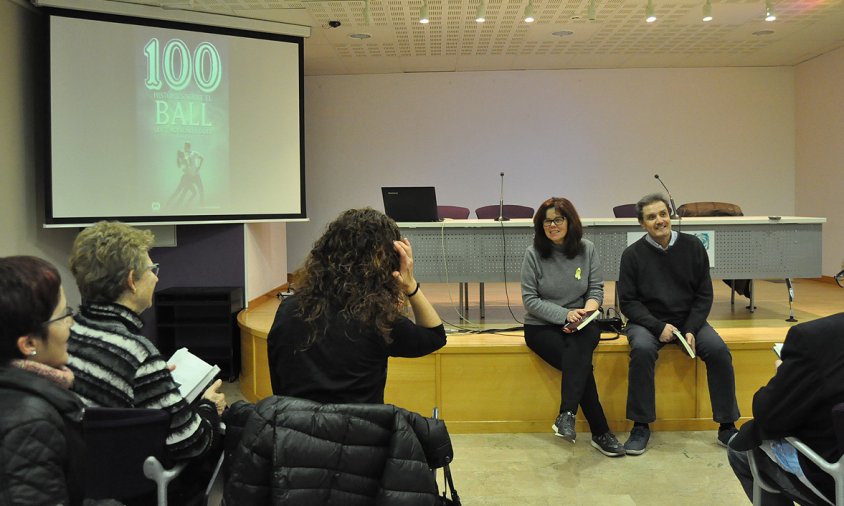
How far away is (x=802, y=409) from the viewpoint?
163 cm

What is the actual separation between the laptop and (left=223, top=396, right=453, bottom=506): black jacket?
302cm

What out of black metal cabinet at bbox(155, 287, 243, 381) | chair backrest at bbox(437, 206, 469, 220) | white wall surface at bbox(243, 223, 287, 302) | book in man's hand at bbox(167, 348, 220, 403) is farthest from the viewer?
chair backrest at bbox(437, 206, 469, 220)

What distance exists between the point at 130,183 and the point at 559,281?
328 centimetres

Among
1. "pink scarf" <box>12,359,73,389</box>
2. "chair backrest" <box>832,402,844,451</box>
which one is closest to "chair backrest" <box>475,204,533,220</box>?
"chair backrest" <box>832,402,844,451</box>

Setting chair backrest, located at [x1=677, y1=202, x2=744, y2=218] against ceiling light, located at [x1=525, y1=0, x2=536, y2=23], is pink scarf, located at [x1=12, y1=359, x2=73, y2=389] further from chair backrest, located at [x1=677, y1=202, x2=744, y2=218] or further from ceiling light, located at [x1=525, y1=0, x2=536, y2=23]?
ceiling light, located at [x1=525, y1=0, x2=536, y2=23]

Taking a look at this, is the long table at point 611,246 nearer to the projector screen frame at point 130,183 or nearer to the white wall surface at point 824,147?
the projector screen frame at point 130,183

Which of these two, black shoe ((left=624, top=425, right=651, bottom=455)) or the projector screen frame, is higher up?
the projector screen frame

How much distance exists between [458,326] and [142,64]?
3.04 metres

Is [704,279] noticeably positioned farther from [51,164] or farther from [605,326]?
[51,164]

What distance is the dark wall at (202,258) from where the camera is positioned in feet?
17.0

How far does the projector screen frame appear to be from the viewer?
4.42 meters

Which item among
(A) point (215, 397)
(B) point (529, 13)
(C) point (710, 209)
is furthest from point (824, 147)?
(A) point (215, 397)

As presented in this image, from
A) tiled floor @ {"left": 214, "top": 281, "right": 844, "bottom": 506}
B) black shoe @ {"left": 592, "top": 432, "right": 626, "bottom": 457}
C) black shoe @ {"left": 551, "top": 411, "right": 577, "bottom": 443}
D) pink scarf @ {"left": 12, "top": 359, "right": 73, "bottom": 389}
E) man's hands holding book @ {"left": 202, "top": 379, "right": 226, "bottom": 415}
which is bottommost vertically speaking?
tiled floor @ {"left": 214, "top": 281, "right": 844, "bottom": 506}

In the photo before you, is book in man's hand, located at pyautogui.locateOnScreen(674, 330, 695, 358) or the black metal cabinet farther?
the black metal cabinet
